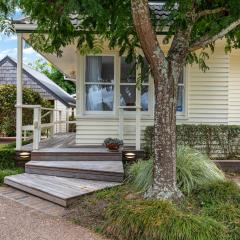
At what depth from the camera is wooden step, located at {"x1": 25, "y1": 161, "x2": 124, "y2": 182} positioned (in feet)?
22.8

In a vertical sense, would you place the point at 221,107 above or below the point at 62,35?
below

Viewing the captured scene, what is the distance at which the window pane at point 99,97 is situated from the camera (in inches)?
377

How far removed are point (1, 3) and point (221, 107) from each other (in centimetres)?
642

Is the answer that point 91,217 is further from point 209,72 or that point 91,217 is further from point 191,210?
point 209,72

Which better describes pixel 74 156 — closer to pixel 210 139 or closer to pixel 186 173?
pixel 186 173

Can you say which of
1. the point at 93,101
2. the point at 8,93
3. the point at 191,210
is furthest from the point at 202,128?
the point at 8,93

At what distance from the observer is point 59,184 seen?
6.65m

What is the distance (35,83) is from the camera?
2006 centimetres

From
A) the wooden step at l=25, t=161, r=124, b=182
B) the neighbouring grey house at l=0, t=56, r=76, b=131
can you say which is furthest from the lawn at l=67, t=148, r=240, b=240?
the neighbouring grey house at l=0, t=56, r=76, b=131

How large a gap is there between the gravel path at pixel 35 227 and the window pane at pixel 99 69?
15.1 feet

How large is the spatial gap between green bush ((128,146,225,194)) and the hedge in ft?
6.77

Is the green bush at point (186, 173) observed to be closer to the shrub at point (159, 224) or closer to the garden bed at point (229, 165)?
the shrub at point (159, 224)

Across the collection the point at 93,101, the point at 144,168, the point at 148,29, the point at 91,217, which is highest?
the point at 148,29

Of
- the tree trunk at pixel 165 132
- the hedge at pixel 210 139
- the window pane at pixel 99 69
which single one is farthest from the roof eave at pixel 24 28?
the tree trunk at pixel 165 132
